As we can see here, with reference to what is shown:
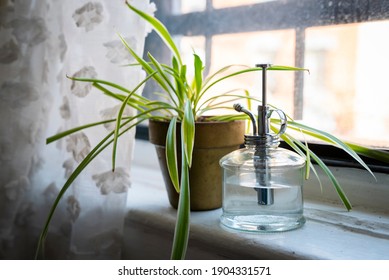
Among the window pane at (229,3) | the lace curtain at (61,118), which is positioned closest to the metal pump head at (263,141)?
the lace curtain at (61,118)

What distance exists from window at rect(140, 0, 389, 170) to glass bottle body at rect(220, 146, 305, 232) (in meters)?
0.24

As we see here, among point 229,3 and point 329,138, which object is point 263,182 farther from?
point 229,3

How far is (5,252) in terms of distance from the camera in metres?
0.92

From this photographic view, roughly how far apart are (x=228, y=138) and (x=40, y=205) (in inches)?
16.7

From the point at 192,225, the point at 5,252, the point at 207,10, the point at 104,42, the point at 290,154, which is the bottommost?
the point at 5,252

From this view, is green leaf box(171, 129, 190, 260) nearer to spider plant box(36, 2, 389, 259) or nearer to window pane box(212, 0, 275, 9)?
spider plant box(36, 2, 389, 259)

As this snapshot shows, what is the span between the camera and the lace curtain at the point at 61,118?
0.82m

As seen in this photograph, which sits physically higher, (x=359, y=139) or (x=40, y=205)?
(x=359, y=139)

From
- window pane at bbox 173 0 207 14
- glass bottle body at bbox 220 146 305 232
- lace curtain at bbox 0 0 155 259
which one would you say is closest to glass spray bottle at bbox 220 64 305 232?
glass bottle body at bbox 220 146 305 232

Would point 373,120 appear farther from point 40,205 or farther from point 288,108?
point 40,205

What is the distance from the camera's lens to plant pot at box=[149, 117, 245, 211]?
75 centimetres

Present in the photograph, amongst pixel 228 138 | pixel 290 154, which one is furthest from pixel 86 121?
pixel 290 154

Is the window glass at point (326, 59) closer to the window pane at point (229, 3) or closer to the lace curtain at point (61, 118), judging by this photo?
the window pane at point (229, 3)
